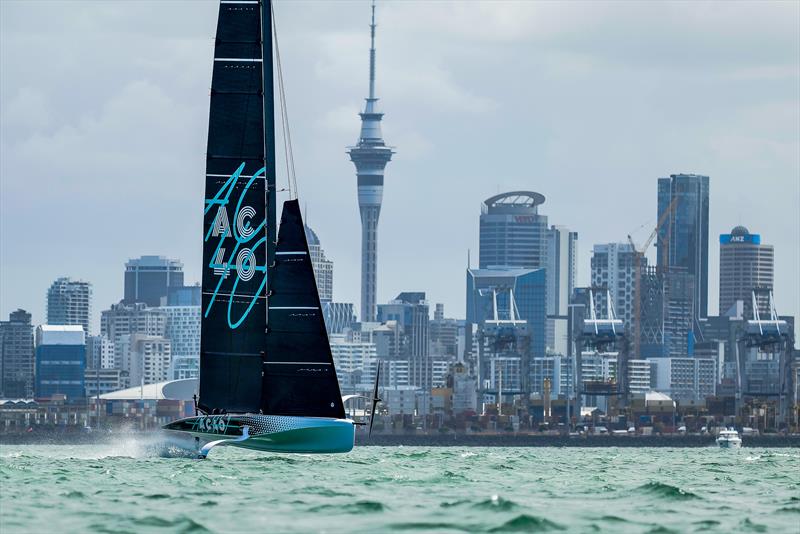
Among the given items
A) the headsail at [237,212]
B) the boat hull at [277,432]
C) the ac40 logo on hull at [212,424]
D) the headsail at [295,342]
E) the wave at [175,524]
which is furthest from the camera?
the headsail at [295,342]

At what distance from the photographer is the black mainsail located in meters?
54.1

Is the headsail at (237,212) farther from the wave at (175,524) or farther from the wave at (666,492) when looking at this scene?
the wave at (175,524)

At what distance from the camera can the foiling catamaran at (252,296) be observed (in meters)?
54.0

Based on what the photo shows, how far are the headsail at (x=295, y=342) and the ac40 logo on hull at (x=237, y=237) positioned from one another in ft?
2.42

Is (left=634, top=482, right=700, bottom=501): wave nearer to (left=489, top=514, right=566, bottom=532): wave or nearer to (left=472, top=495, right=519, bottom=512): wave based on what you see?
(left=472, top=495, right=519, bottom=512): wave

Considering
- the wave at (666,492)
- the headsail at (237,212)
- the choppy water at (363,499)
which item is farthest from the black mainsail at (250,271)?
the wave at (666,492)

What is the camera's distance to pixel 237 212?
178ft

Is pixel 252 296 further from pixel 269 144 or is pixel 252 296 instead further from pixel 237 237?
pixel 269 144

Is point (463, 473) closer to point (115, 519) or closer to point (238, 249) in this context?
point (238, 249)

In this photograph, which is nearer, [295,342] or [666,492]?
[666,492]

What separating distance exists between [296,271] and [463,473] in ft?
24.3

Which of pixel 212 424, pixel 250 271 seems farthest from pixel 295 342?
pixel 212 424

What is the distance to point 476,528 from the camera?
34.1 m

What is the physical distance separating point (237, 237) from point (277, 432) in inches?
211
